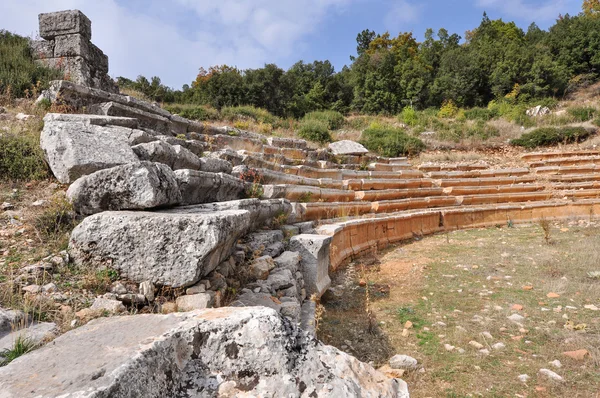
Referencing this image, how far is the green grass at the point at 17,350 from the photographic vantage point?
5.71 feet

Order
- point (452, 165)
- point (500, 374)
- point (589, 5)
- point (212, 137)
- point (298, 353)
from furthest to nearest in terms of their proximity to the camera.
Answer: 1. point (589, 5)
2. point (452, 165)
3. point (212, 137)
4. point (500, 374)
5. point (298, 353)

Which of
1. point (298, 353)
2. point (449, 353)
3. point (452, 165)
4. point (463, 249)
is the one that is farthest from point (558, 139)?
point (298, 353)

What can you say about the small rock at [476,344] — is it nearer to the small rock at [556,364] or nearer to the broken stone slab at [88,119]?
the small rock at [556,364]

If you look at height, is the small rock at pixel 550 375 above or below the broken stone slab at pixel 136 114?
below

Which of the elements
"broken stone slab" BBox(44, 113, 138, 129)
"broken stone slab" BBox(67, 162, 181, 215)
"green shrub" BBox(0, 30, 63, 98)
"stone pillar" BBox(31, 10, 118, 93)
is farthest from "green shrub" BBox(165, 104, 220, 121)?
"broken stone slab" BBox(67, 162, 181, 215)

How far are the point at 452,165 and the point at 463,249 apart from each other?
712 centimetres

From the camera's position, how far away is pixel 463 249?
Answer: 7.73 meters

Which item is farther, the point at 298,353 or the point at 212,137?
the point at 212,137

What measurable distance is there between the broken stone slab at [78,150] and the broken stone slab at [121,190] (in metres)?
0.55

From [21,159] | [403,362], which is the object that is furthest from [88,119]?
[403,362]

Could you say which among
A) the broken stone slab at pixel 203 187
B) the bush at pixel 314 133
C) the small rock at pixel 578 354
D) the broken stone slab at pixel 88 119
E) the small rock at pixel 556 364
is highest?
the bush at pixel 314 133

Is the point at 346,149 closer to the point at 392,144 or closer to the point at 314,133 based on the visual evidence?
the point at 314,133

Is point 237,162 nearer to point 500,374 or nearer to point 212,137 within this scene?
point 212,137

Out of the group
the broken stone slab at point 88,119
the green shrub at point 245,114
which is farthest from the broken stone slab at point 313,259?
the green shrub at point 245,114
